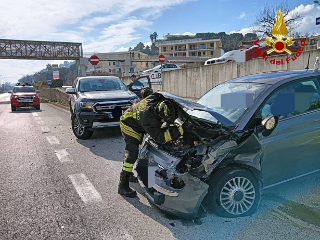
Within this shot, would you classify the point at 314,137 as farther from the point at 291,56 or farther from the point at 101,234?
the point at 291,56

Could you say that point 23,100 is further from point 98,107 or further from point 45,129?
point 98,107

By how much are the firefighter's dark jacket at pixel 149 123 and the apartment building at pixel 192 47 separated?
87856 millimetres

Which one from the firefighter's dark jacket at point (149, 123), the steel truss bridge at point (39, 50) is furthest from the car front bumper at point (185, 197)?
the steel truss bridge at point (39, 50)

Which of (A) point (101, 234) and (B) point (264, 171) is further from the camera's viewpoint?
(B) point (264, 171)

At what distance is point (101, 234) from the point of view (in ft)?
9.73

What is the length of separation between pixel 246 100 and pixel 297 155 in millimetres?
931

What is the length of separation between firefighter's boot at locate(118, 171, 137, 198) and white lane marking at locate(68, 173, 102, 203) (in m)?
0.32

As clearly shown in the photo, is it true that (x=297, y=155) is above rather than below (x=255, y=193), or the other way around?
above

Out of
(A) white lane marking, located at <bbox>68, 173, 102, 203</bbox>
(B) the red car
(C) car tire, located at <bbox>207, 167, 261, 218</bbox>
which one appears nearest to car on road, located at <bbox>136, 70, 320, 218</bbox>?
(C) car tire, located at <bbox>207, 167, 261, 218</bbox>

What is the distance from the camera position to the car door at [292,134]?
331cm

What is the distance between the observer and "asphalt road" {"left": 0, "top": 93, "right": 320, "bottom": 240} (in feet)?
9.71

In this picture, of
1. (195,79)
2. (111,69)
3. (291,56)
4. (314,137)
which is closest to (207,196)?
(314,137)

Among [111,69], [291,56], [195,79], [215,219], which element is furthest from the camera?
[111,69]

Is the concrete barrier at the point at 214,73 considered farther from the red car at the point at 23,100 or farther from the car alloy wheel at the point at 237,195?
the red car at the point at 23,100
